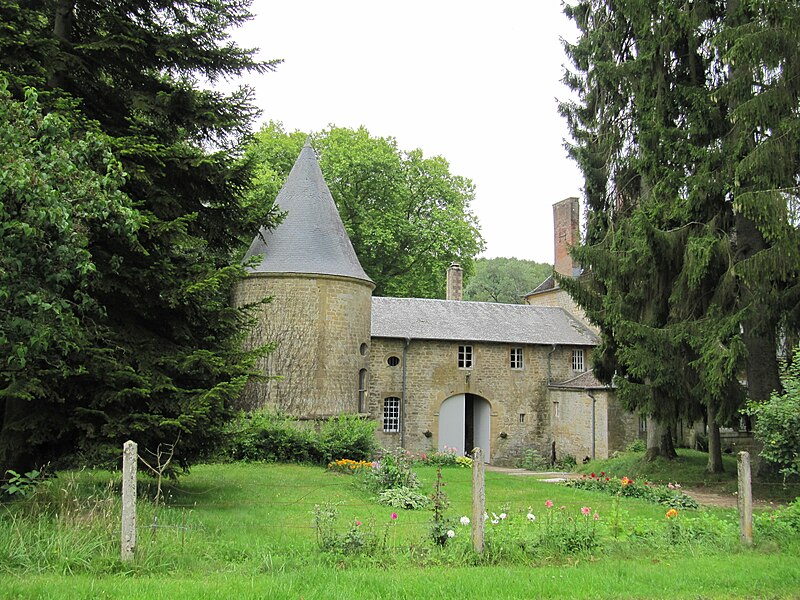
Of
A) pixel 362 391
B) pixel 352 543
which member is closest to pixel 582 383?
pixel 362 391

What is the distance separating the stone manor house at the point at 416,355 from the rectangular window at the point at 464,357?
39 mm

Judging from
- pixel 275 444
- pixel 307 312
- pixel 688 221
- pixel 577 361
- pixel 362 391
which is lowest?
pixel 275 444

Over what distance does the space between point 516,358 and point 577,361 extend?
2.73 metres

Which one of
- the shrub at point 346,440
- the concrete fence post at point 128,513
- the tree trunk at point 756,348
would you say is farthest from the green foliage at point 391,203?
the concrete fence post at point 128,513

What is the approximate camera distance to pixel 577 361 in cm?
2711

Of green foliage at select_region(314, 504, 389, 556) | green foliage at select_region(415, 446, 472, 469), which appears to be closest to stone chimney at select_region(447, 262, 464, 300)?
green foliage at select_region(415, 446, 472, 469)

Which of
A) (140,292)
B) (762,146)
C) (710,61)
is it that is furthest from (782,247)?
(140,292)

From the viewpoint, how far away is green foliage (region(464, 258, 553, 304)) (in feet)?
196

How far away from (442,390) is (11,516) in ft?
63.2

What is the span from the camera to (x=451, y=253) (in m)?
32.8

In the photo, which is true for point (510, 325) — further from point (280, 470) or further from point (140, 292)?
point (140, 292)

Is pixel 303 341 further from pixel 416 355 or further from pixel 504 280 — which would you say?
pixel 504 280

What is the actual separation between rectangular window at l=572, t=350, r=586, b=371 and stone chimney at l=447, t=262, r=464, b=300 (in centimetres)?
571

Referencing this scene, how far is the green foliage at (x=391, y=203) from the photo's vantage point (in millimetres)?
30797
